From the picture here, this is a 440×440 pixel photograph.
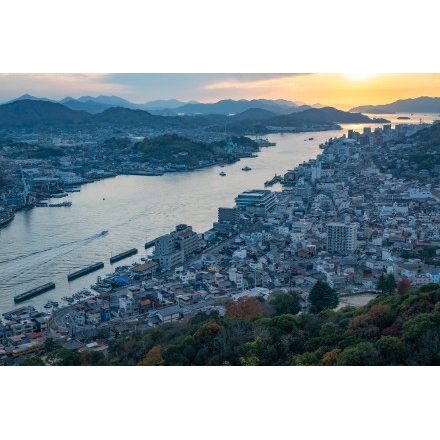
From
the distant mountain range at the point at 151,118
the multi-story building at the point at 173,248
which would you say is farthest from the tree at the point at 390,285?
the distant mountain range at the point at 151,118

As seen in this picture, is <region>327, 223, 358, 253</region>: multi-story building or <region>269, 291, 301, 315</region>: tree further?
<region>327, 223, 358, 253</region>: multi-story building

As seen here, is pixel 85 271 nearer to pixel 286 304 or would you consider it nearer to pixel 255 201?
pixel 286 304

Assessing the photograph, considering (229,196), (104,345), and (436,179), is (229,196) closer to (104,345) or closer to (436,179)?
(436,179)

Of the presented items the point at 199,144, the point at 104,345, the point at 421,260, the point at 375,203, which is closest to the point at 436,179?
the point at 375,203

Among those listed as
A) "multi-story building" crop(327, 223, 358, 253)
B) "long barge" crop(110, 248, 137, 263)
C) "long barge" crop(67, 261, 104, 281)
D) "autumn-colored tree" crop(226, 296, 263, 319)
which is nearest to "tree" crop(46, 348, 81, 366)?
"autumn-colored tree" crop(226, 296, 263, 319)

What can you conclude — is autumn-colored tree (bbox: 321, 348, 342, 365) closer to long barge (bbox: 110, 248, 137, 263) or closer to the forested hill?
the forested hill

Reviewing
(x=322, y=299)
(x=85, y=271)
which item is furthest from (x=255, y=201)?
(x=322, y=299)
